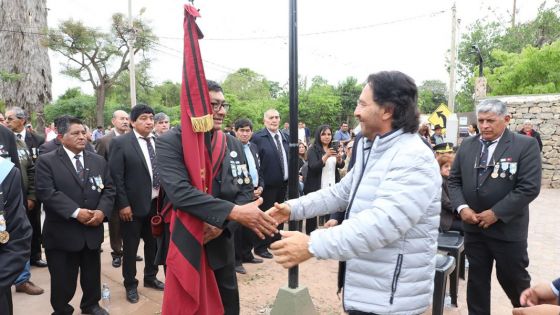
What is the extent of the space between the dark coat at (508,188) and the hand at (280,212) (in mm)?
1948

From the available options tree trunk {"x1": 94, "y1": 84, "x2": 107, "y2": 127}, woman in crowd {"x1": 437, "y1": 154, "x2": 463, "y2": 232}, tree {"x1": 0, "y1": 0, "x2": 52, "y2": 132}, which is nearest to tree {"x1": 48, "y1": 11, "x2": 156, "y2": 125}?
tree trunk {"x1": 94, "y1": 84, "x2": 107, "y2": 127}

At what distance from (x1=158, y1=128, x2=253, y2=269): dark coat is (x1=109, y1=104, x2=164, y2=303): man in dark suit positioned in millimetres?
1836

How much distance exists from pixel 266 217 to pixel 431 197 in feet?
3.33

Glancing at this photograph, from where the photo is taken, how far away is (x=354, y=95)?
83.4 feet

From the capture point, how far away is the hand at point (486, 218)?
3.31 metres

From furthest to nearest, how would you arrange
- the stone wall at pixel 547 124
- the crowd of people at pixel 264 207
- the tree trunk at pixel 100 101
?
the tree trunk at pixel 100 101
the stone wall at pixel 547 124
the crowd of people at pixel 264 207

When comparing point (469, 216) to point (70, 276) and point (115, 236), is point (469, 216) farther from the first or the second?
point (115, 236)

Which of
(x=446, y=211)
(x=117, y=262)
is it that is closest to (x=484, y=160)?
(x=446, y=211)

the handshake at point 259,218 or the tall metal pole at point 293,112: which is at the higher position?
the tall metal pole at point 293,112

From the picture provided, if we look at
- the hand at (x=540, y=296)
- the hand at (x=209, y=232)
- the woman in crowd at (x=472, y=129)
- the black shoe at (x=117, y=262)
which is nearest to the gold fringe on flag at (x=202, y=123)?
the hand at (x=209, y=232)

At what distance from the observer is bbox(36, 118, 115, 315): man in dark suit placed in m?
3.62

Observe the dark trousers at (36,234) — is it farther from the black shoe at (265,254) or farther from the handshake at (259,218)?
the handshake at (259,218)

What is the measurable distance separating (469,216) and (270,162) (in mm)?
3200

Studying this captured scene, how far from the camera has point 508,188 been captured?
11.2 feet
